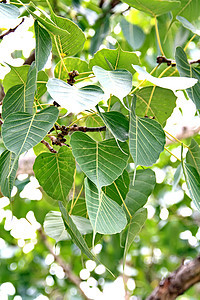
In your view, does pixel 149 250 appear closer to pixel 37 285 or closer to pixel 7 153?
pixel 37 285

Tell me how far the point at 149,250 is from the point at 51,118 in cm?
182

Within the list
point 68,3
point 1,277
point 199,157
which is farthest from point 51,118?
point 1,277

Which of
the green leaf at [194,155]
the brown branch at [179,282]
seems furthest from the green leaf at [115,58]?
the brown branch at [179,282]

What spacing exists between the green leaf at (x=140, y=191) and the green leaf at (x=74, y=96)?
207mm

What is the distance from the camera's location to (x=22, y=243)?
1.84 metres

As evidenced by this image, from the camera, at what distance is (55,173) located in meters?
0.55

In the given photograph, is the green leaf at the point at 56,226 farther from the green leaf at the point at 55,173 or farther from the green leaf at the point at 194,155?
the green leaf at the point at 194,155

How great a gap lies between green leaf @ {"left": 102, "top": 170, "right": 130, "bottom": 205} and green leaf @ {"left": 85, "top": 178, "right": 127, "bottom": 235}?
39mm

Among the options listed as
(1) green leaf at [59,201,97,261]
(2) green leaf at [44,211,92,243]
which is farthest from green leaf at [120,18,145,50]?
(1) green leaf at [59,201,97,261]

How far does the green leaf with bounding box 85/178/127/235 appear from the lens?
435 millimetres

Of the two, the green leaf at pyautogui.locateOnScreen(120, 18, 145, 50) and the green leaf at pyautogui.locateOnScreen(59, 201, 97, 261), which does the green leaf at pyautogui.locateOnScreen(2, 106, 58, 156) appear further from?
the green leaf at pyautogui.locateOnScreen(120, 18, 145, 50)

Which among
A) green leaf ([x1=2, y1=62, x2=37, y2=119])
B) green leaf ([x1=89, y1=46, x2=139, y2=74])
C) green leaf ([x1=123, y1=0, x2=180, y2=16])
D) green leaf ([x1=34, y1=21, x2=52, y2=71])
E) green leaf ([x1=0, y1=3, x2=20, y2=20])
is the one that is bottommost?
green leaf ([x1=2, y1=62, x2=37, y2=119])

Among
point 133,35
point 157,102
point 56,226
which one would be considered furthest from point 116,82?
point 133,35

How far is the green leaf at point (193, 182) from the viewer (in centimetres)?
50
